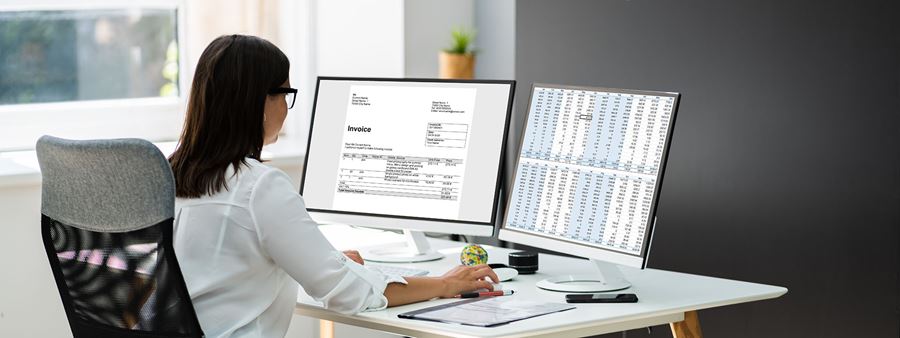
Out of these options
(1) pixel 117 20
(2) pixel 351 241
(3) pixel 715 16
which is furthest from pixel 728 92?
(1) pixel 117 20

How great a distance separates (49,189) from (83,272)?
0.49ft

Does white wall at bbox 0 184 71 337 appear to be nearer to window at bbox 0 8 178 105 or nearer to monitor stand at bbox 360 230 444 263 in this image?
window at bbox 0 8 178 105

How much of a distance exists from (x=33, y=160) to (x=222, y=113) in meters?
1.54

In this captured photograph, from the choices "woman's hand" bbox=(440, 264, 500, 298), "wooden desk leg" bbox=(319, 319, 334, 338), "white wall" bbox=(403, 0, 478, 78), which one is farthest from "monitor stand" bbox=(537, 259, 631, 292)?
"white wall" bbox=(403, 0, 478, 78)

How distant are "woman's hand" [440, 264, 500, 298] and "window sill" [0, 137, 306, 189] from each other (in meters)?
0.95

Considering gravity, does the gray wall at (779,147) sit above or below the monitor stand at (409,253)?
above

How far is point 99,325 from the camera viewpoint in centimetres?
204

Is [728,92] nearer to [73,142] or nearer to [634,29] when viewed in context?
[634,29]

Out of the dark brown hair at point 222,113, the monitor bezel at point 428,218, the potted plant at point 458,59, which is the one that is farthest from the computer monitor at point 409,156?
the potted plant at point 458,59

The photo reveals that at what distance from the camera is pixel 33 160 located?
340cm

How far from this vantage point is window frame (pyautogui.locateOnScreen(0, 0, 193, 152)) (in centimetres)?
365

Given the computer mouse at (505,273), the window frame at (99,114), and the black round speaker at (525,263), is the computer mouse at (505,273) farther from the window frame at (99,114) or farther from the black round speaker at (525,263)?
the window frame at (99,114)

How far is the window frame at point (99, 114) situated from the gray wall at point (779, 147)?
1.40 m

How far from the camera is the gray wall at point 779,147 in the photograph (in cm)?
282
